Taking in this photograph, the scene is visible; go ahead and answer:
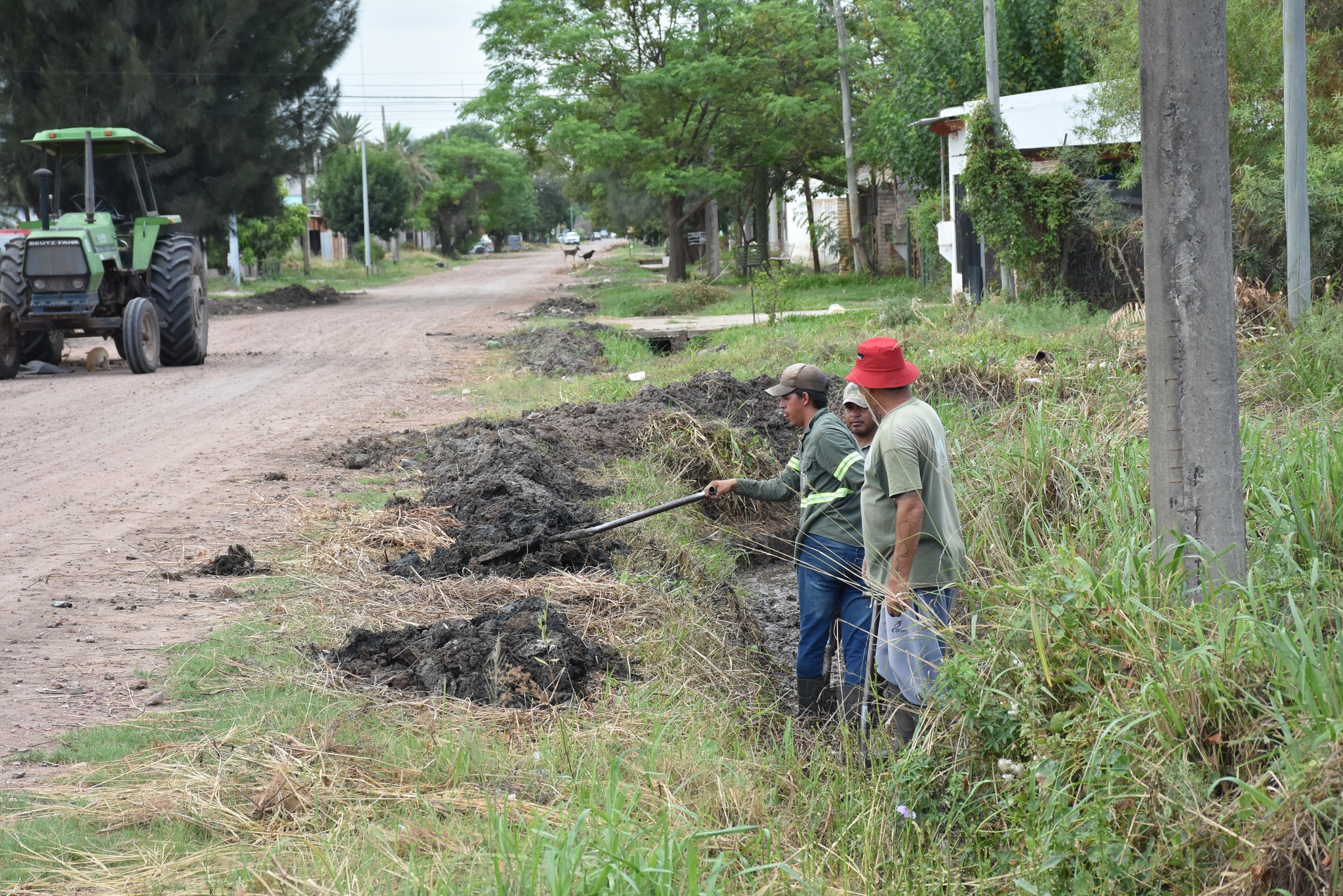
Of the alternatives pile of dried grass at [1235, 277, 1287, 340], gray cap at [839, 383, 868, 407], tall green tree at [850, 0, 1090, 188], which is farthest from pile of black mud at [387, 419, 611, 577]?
tall green tree at [850, 0, 1090, 188]

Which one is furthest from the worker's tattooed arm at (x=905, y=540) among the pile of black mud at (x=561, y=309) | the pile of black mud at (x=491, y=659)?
the pile of black mud at (x=561, y=309)

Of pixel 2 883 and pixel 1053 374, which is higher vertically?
pixel 1053 374

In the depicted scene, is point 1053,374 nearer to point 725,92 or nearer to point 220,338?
point 220,338

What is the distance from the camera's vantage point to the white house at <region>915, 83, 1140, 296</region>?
16.7 metres

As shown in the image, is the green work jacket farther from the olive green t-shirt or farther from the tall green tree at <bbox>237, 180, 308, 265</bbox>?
the tall green tree at <bbox>237, 180, 308, 265</bbox>

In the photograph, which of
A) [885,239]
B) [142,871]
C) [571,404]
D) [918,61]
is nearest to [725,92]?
[918,61]

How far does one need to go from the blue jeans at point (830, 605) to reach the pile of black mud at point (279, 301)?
84.2ft

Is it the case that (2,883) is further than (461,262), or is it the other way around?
(461,262)

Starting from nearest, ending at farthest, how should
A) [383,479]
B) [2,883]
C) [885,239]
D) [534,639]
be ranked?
[2,883] < [534,639] < [383,479] < [885,239]

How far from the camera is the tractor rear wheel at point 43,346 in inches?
626

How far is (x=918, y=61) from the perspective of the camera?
80.9 ft

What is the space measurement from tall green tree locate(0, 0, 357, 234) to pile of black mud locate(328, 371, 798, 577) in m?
19.8

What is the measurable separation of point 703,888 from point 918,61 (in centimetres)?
2399

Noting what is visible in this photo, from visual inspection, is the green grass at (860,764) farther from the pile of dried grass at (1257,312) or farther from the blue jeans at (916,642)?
the pile of dried grass at (1257,312)
